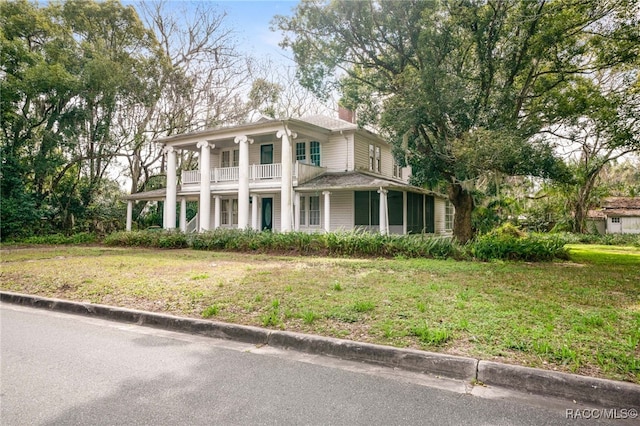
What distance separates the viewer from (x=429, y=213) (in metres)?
22.1

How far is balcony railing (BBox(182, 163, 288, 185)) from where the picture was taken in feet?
61.6

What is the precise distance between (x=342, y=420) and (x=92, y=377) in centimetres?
248

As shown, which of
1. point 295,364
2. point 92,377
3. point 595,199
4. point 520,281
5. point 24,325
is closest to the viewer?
point 92,377

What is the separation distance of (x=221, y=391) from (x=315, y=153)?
1754 cm

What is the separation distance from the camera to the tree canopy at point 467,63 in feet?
39.7

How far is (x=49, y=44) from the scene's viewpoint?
19109 mm

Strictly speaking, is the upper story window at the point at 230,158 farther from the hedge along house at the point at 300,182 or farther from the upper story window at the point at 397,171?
the upper story window at the point at 397,171

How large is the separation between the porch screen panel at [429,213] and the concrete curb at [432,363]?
18047mm

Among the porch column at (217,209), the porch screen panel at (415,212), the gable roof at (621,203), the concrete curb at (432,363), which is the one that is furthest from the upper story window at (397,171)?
the gable roof at (621,203)

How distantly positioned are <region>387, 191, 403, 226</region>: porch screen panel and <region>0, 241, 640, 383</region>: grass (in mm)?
8116

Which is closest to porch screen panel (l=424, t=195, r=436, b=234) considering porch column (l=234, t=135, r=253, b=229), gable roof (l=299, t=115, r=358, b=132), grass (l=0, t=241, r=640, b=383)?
gable roof (l=299, t=115, r=358, b=132)

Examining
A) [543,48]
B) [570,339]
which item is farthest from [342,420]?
[543,48]

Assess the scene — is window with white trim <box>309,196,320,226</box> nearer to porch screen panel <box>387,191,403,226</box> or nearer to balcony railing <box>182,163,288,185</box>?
balcony railing <box>182,163,288,185</box>

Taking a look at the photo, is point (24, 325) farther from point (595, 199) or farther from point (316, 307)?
point (595, 199)
